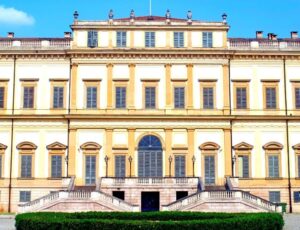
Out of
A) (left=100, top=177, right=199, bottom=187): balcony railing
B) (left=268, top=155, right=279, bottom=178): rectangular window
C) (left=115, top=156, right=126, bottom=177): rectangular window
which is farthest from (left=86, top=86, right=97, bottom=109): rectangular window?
(left=268, top=155, right=279, bottom=178): rectangular window

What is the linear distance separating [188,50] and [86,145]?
971 cm

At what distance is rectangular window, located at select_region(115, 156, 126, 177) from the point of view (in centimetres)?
3900

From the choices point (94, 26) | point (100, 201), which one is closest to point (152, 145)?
point (100, 201)

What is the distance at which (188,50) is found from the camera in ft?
132

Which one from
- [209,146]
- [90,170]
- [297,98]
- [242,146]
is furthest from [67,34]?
[297,98]

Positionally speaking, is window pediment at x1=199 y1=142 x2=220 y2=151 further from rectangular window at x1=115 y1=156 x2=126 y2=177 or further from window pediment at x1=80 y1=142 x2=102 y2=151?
window pediment at x1=80 y1=142 x2=102 y2=151

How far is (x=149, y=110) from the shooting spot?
3994 cm

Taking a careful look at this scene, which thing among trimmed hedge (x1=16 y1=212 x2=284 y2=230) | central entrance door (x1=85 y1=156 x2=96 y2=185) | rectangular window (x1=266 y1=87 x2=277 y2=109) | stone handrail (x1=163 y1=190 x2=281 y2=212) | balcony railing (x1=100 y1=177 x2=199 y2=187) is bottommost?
trimmed hedge (x1=16 y1=212 x2=284 y2=230)

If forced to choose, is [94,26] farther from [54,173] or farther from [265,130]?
[265,130]

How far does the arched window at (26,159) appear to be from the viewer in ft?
130

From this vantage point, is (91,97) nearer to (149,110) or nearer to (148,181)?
(149,110)

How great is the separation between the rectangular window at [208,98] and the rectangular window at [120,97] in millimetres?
5606

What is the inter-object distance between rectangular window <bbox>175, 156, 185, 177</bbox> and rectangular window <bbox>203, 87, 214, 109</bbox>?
403cm

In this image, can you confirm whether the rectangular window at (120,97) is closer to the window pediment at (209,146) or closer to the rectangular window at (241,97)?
the window pediment at (209,146)
